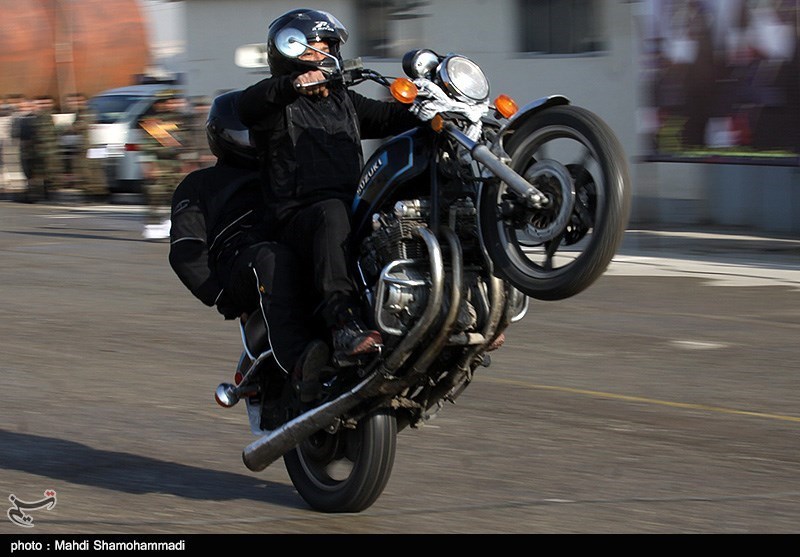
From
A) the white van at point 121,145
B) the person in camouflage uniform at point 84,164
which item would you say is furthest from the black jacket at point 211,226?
the person in camouflage uniform at point 84,164

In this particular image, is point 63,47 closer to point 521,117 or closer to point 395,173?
point 395,173

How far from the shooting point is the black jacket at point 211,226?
5.96m

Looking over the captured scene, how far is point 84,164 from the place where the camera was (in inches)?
863

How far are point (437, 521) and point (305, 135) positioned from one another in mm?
1613

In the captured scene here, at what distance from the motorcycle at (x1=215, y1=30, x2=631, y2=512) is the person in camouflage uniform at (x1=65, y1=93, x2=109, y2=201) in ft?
55.0

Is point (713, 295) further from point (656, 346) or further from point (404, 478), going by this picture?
point (404, 478)

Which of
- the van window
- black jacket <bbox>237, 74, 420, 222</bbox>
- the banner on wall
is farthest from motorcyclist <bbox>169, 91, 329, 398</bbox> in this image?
the van window

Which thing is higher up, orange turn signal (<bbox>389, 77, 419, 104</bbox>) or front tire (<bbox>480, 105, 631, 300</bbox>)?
orange turn signal (<bbox>389, 77, 419, 104</bbox>)

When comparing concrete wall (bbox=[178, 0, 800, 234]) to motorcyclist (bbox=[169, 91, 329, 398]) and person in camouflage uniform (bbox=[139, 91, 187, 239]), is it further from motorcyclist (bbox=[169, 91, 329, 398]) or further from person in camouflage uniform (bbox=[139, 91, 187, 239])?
motorcyclist (bbox=[169, 91, 329, 398])

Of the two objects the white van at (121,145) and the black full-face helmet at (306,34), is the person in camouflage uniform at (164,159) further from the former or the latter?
the black full-face helmet at (306,34)

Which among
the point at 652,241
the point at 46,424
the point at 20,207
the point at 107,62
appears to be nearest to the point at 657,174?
the point at 652,241

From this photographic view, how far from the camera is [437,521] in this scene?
5.46 m

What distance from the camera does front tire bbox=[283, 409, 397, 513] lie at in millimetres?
5457

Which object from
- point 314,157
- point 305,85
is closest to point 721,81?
point 314,157
